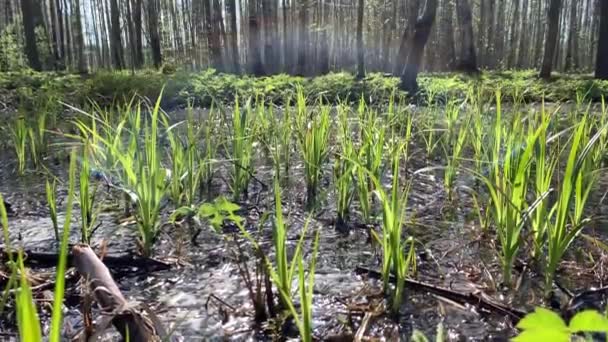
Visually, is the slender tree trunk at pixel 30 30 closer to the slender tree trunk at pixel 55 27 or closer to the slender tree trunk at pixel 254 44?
the slender tree trunk at pixel 55 27

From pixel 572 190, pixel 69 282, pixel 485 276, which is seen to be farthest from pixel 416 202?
pixel 69 282

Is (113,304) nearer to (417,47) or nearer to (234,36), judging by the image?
(417,47)

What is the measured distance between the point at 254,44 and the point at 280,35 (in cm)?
123

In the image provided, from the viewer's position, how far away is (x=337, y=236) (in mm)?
1543

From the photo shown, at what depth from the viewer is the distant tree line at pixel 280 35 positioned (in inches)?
595

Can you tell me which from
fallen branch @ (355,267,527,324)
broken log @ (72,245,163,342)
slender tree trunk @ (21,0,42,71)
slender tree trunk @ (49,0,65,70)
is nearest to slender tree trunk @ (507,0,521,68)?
slender tree trunk @ (21,0,42,71)

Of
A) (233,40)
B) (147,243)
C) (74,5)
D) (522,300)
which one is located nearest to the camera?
(522,300)

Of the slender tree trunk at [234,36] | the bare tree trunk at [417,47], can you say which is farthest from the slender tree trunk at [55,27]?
the bare tree trunk at [417,47]

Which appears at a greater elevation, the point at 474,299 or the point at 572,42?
the point at 572,42

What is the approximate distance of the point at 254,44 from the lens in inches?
649

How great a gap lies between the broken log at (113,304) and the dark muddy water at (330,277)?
0.15 meters

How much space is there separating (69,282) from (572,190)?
1.12 m

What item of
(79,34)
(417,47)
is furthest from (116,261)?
(79,34)

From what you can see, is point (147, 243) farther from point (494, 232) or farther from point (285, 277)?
point (494, 232)
